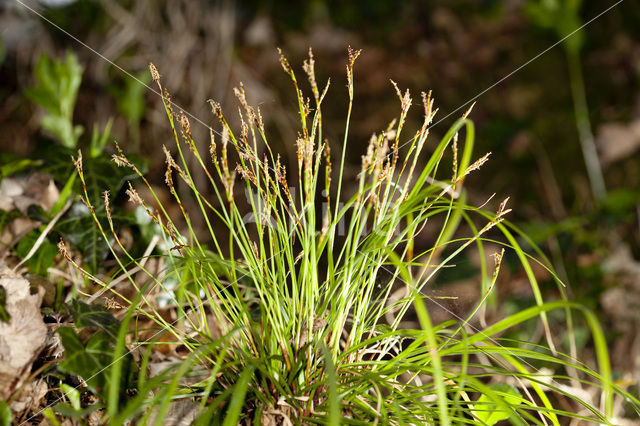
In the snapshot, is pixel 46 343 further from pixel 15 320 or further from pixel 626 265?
pixel 626 265

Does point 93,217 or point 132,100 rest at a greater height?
point 132,100

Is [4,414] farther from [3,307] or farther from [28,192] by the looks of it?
[28,192]

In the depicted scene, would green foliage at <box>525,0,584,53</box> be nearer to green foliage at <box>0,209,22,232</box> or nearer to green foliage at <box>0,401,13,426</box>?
green foliage at <box>0,209,22,232</box>

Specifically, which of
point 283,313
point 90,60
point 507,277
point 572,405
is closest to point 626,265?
point 507,277

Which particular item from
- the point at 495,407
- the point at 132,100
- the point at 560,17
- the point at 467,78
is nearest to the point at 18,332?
the point at 495,407

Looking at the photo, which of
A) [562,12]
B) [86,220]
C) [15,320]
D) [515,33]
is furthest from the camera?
[515,33]

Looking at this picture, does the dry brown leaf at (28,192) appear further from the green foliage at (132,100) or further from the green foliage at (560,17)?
the green foliage at (560,17)
